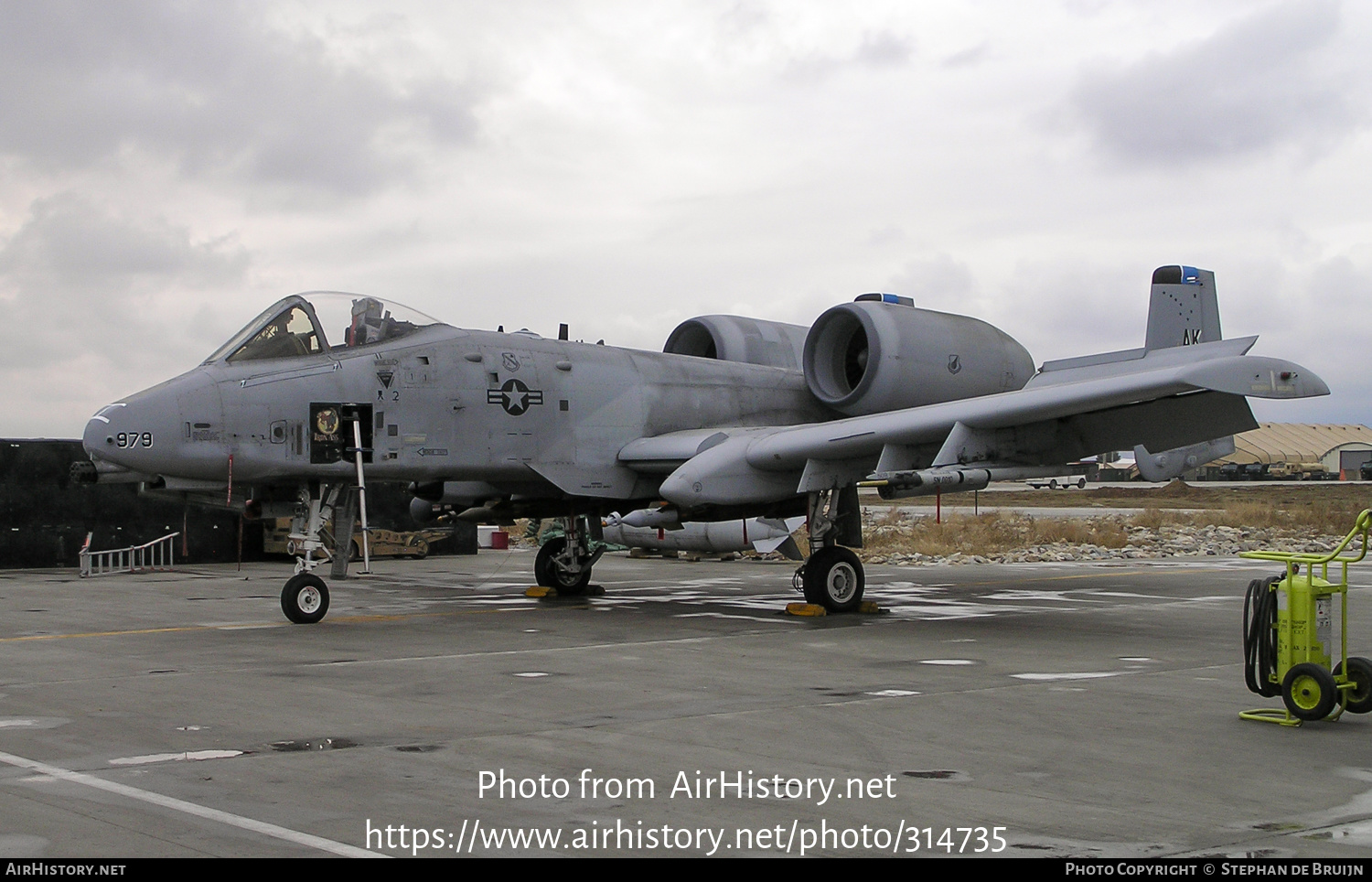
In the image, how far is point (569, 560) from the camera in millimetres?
16094

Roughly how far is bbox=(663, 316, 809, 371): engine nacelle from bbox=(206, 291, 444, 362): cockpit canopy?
17.1ft

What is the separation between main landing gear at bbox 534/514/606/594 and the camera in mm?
16109

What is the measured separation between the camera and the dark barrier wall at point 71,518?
22.9 metres

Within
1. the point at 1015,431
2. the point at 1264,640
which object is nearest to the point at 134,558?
the point at 1015,431

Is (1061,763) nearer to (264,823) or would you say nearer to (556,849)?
(556,849)

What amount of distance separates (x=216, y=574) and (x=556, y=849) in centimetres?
1815

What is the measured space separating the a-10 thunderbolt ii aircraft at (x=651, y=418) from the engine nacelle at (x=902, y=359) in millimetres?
26

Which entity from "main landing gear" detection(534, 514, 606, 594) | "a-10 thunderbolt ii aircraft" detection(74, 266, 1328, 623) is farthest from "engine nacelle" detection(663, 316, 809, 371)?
"main landing gear" detection(534, 514, 606, 594)

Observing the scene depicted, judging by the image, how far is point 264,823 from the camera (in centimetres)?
467

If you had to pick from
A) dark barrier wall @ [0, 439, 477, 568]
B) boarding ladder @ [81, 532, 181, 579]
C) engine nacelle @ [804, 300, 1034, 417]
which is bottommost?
boarding ladder @ [81, 532, 181, 579]

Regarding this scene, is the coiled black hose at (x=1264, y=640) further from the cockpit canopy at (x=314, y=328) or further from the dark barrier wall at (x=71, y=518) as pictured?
the dark barrier wall at (x=71, y=518)

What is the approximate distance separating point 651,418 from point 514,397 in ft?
6.27

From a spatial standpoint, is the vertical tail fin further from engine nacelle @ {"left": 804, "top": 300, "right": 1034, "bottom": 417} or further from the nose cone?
the nose cone

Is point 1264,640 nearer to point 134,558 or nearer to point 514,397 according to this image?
point 514,397
